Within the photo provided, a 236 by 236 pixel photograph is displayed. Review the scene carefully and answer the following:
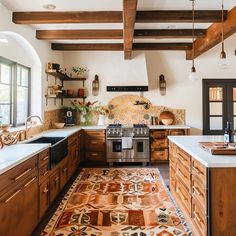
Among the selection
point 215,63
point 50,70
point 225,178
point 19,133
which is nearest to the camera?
point 225,178

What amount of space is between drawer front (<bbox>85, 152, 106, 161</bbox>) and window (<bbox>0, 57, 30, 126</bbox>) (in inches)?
65.7

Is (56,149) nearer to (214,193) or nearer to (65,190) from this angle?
(65,190)

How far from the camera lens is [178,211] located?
317 centimetres

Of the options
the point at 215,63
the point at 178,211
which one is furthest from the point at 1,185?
the point at 215,63

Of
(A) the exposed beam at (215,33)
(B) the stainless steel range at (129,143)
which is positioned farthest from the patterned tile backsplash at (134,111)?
(A) the exposed beam at (215,33)

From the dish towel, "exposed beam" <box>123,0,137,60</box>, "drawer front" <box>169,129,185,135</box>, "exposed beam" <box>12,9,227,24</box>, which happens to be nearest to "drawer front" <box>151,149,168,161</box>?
"drawer front" <box>169,129,185,135</box>

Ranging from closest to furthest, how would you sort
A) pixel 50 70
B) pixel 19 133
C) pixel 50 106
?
pixel 19 133 < pixel 50 70 < pixel 50 106

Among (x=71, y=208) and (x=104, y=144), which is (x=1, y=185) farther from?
(x=104, y=144)

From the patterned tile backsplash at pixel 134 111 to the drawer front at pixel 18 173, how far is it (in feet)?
12.2

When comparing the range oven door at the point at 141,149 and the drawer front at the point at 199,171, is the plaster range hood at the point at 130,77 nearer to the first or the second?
the range oven door at the point at 141,149

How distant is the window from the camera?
381 centimetres

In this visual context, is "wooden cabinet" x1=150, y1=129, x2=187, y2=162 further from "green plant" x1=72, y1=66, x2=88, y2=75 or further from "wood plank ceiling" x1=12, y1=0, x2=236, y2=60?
"green plant" x1=72, y1=66, x2=88, y2=75

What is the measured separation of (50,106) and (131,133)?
1886 millimetres

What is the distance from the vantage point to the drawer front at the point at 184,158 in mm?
2688
